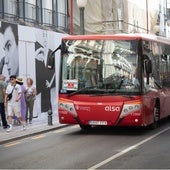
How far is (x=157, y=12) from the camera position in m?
48.2

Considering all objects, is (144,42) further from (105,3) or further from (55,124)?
(105,3)

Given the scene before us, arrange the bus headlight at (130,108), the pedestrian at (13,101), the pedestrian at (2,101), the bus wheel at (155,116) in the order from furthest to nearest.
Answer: the pedestrian at (2,101) → the pedestrian at (13,101) → the bus wheel at (155,116) → the bus headlight at (130,108)

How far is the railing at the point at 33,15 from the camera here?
23.2 meters

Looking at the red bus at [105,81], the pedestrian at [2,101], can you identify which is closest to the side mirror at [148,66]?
the red bus at [105,81]

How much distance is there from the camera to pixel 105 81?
1566 cm

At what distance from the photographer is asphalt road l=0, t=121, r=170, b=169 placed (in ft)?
35.0

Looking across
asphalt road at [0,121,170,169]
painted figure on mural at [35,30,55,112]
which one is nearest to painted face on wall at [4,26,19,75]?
painted figure on mural at [35,30,55,112]

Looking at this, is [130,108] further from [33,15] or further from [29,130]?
[33,15]

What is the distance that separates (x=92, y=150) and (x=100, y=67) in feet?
12.3

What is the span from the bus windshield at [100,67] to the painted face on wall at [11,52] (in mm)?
4935

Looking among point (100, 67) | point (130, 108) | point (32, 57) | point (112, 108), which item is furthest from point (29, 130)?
point (32, 57)

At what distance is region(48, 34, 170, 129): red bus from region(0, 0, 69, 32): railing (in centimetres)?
742

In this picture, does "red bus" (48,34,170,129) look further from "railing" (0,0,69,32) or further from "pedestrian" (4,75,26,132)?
"railing" (0,0,69,32)

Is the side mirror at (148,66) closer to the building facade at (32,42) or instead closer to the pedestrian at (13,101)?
the pedestrian at (13,101)
